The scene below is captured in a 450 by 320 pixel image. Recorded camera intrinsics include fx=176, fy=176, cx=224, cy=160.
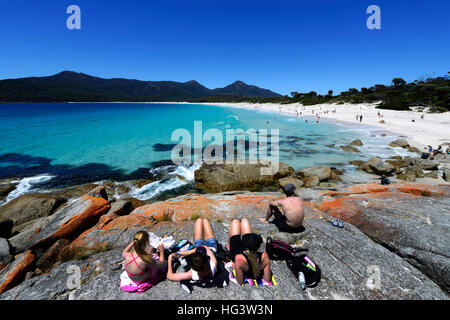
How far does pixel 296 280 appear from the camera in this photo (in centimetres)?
385

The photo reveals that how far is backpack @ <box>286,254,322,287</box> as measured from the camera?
3686mm

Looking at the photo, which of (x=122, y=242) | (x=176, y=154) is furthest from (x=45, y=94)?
(x=122, y=242)

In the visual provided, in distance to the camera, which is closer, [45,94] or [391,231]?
[391,231]

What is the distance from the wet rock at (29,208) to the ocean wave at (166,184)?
391cm

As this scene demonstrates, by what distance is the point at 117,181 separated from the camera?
14.0 meters

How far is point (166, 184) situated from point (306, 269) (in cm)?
1147

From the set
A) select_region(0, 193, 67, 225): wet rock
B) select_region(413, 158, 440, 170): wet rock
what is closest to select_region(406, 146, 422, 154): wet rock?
select_region(413, 158, 440, 170): wet rock

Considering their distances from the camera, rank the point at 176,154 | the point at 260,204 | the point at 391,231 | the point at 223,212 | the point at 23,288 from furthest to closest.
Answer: the point at 176,154 < the point at 260,204 < the point at 223,212 < the point at 391,231 < the point at 23,288

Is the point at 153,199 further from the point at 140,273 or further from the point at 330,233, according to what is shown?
the point at 330,233

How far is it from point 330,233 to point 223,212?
11.7 feet

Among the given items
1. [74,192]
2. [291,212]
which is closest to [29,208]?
[74,192]

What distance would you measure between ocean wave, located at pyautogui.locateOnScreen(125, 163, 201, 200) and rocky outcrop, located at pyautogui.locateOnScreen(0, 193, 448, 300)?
6348mm

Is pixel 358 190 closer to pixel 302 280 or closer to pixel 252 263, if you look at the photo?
pixel 302 280

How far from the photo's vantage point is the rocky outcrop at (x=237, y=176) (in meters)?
12.5
